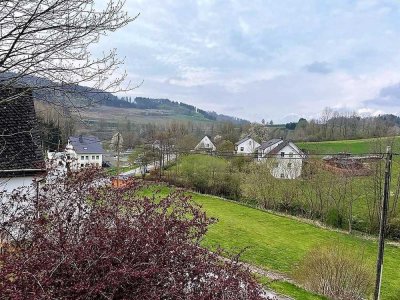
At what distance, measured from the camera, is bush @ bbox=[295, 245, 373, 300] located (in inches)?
400

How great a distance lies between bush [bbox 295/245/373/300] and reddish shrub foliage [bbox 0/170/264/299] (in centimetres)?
743

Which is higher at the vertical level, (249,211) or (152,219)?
(152,219)

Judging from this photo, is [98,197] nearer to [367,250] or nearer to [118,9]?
[118,9]

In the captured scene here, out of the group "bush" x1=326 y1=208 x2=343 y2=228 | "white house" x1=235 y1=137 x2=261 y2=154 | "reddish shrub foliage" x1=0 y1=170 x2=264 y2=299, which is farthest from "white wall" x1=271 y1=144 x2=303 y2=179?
"reddish shrub foliage" x1=0 y1=170 x2=264 y2=299

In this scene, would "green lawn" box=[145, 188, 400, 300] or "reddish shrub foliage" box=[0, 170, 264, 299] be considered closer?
"reddish shrub foliage" box=[0, 170, 264, 299]

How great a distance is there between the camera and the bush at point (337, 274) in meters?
10.2

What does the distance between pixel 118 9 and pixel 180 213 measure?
7.68ft

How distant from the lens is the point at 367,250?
19.5 meters

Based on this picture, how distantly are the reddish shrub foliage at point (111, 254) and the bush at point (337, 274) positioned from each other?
7427mm

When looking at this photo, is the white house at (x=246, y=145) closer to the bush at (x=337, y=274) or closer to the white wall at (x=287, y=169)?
the white wall at (x=287, y=169)

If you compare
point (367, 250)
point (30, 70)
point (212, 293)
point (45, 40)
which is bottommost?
point (367, 250)

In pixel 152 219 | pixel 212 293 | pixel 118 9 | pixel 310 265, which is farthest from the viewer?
pixel 310 265

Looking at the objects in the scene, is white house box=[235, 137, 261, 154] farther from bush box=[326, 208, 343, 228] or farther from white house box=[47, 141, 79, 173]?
white house box=[47, 141, 79, 173]

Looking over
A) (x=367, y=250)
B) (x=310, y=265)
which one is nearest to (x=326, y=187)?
(x=367, y=250)
